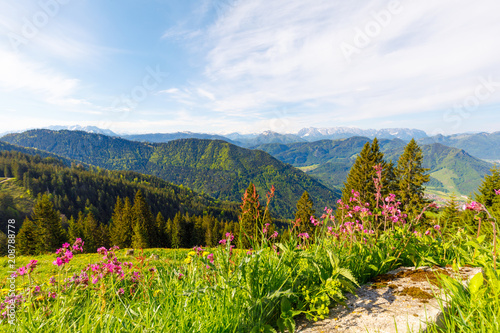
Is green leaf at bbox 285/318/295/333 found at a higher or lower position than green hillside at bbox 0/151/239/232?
higher

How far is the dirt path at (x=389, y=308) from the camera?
2.12 meters

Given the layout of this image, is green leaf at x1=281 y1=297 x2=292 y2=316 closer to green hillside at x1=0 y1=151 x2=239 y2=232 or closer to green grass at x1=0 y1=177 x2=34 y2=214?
green hillside at x1=0 y1=151 x2=239 y2=232

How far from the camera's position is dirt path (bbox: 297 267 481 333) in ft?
6.94

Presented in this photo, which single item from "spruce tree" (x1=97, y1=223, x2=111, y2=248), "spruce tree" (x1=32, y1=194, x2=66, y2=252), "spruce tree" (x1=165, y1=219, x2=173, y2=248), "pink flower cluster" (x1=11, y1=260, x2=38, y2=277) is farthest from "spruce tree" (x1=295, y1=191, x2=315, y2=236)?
"spruce tree" (x1=97, y1=223, x2=111, y2=248)

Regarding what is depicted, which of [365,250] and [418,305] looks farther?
[365,250]

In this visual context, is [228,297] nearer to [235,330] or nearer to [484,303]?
[235,330]

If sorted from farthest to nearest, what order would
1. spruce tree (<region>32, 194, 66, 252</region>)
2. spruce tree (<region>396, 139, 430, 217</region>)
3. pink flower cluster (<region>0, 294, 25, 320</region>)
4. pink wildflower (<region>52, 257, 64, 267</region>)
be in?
1. spruce tree (<region>32, 194, 66, 252</region>)
2. spruce tree (<region>396, 139, 430, 217</region>)
3. pink wildflower (<region>52, 257, 64, 267</region>)
4. pink flower cluster (<region>0, 294, 25, 320</region>)

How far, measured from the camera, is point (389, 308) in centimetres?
239

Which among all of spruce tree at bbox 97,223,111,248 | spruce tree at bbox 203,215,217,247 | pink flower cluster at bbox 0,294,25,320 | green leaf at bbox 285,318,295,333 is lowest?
spruce tree at bbox 203,215,217,247

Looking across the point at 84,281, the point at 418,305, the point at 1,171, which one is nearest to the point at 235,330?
the point at 418,305

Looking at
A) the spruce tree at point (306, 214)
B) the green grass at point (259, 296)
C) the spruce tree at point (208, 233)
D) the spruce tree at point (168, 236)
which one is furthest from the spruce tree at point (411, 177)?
the spruce tree at point (168, 236)

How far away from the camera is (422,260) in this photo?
3.36m

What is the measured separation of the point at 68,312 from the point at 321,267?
3.11m

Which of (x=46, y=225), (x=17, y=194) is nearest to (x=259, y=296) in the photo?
(x=46, y=225)
